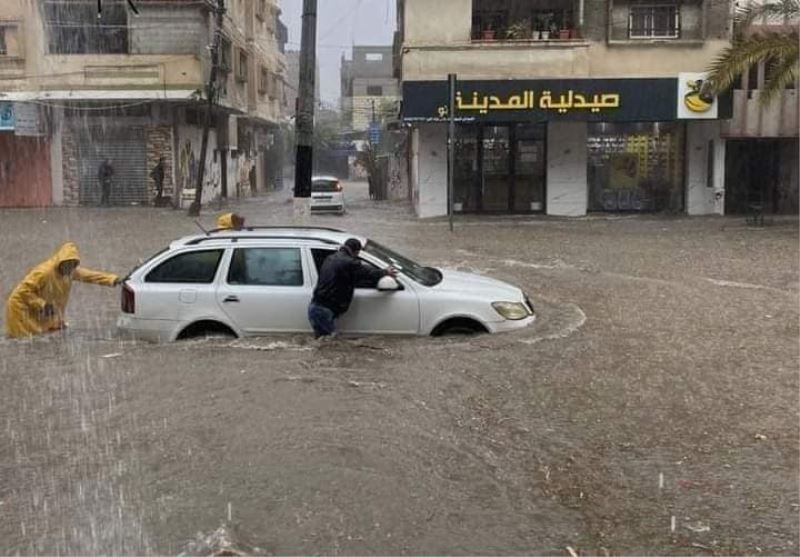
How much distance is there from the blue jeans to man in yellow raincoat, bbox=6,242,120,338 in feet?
7.39

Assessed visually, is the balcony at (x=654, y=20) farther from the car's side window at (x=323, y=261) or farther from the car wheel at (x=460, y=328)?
the car's side window at (x=323, y=261)

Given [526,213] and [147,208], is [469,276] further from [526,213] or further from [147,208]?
[147,208]

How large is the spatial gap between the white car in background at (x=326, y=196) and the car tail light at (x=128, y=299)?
21693mm

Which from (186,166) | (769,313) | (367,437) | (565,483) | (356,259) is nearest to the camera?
(565,483)

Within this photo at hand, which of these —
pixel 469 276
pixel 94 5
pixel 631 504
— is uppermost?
pixel 94 5

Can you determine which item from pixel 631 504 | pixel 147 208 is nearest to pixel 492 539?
pixel 631 504

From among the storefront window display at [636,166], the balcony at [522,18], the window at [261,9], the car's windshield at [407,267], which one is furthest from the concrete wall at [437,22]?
the window at [261,9]

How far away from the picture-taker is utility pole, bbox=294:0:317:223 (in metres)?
10.9

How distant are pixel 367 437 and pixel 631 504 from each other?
5.48 feet

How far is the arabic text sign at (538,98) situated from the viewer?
24.2m

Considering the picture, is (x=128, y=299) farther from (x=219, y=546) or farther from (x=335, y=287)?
(x=219, y=546)

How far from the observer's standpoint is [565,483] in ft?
18.2

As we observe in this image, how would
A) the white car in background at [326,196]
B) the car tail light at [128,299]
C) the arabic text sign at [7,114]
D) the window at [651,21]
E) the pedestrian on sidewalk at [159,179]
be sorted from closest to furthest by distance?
the car tail light at [128,299]
the window at [651,21]
the arabic text sign at [7,114]
the white car in background at [326,196]
the pedestrian on sidewalk at [159,179]

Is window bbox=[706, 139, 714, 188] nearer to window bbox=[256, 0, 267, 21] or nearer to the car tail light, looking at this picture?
the car tail light
